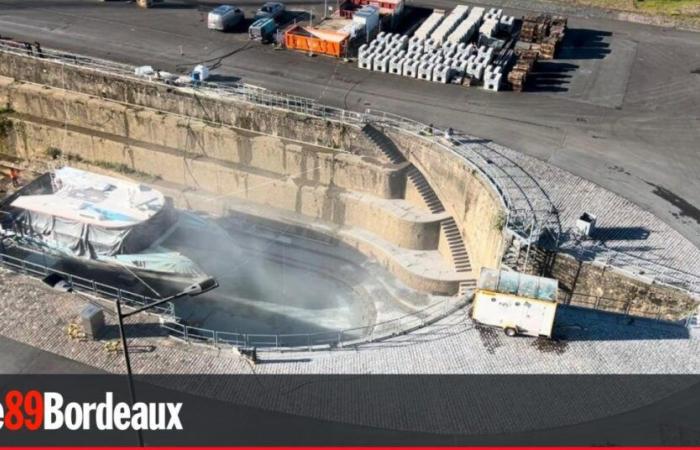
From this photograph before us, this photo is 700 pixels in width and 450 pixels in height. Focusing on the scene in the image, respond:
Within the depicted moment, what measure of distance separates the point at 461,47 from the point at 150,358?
25.7 m

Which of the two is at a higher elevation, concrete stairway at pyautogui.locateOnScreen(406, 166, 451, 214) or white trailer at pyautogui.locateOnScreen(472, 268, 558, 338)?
white trailer at pyautogui.locateOnScreen(472, 268, 558, 338)

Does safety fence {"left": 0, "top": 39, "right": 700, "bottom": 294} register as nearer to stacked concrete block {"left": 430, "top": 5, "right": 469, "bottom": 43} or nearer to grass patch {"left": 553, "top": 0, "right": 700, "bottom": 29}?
stacked concrete block {"left": 430, "top": 5, "right": 469, "bottom": 43}

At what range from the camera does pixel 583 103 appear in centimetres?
3650

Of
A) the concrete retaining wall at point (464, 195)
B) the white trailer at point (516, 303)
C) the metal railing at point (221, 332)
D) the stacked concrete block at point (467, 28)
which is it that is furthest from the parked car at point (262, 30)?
the white trailer at point (516, 303)

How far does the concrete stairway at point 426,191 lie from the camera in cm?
3441

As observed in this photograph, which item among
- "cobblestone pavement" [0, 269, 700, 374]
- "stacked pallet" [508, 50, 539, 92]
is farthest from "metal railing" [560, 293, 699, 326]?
"stacked pallet" [508, 50, 539, 92]

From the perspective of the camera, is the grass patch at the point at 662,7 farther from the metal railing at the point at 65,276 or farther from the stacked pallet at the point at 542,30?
the metal railing at the point at 65,276

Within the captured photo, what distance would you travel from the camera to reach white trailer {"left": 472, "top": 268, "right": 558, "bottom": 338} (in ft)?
72.2

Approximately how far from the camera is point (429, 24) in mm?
42500

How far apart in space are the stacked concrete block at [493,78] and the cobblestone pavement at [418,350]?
1703cm

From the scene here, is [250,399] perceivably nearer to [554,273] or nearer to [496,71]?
[554,273]

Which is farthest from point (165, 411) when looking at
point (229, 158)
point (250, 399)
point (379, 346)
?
point (229, 158)

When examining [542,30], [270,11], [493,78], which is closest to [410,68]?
[493,78]

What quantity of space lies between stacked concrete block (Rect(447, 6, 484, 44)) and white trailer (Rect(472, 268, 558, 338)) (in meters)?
21.3
